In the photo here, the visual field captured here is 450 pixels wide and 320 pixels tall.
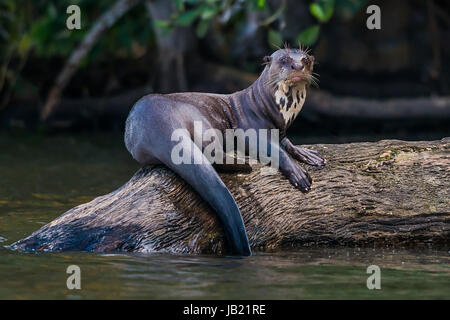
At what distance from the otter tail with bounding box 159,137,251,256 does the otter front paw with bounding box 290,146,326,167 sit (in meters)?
0.65

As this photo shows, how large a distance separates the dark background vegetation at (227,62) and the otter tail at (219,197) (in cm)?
560

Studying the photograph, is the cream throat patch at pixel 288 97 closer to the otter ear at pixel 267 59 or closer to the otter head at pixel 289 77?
the otter head at pixel 289 77

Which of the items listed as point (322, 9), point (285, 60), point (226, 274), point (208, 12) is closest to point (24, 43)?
point (208, 12)

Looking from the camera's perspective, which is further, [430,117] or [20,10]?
[20,10]

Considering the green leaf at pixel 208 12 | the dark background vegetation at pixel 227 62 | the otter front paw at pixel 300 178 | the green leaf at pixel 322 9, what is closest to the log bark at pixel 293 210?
the otter front paw at pixel 300 178

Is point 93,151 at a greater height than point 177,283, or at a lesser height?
greater

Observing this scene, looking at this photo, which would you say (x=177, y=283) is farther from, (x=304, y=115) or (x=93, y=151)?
(x=304, y=115)

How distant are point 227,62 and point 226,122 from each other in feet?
24.0

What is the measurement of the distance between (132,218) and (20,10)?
9.07 meters

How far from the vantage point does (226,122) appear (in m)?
5.21

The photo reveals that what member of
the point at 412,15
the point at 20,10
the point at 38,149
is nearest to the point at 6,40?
the point at 20,10

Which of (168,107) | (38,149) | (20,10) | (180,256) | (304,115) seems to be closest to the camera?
(180,256)

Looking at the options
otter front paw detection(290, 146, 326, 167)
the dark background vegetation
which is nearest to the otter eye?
otter front paw detection(290, 146, 326, 167)

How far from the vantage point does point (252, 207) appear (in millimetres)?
4922
